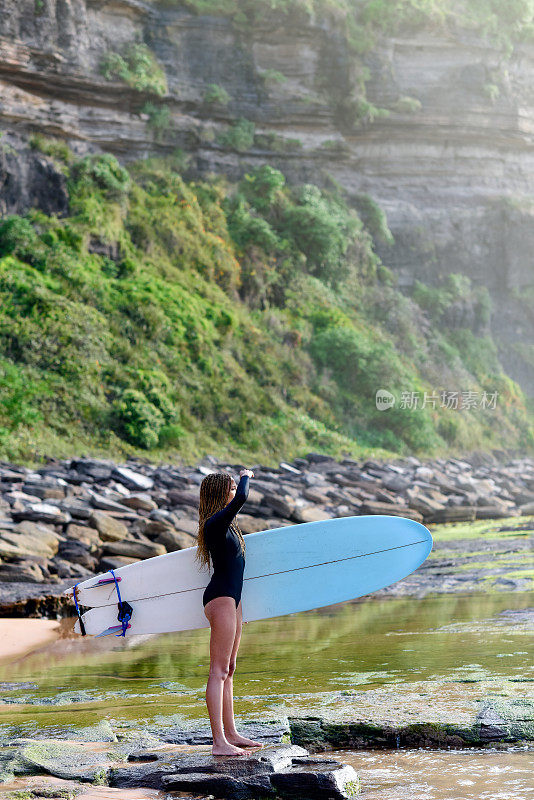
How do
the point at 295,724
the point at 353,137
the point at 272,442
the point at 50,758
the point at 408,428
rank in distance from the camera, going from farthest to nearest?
1. the point at 353,137
2. the point at 408,428
3. the point at 272,442
4. the point at 295,724
5. the point at 50,758

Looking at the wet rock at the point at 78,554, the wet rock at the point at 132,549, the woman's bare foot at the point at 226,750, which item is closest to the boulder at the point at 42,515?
the wet rock at the point at 78,554

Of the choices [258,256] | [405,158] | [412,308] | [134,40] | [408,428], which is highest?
[134,40]

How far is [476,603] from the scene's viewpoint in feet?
26.2

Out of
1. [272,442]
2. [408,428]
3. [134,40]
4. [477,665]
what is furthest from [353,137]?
[477,665]

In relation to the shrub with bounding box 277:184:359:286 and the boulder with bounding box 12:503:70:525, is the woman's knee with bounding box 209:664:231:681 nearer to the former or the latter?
the boulder with bounding box 12:503:70:525

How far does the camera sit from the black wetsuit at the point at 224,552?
3.64 m

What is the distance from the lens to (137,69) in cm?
2700

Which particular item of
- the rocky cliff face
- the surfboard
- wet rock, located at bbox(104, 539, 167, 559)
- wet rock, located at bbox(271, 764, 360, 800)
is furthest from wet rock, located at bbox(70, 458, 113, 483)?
wet rock, located at bbox(271, 764, 360, 800)

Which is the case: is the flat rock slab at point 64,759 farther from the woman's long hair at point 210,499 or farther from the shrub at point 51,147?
the shrub at point 51,147

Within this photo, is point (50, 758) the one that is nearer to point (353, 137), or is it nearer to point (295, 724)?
point (295, 724)

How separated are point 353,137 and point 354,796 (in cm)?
3264

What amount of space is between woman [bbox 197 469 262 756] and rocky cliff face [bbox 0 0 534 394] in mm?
20037

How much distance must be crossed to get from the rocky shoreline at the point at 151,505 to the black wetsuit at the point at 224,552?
16.0ft

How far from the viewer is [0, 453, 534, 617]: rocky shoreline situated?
927 cm
